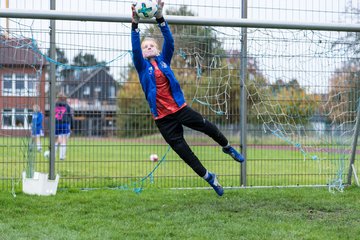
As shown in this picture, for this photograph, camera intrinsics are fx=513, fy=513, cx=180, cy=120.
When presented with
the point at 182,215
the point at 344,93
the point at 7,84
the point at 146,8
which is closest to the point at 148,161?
the point at 7,84

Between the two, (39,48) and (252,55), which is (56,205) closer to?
(39,48)

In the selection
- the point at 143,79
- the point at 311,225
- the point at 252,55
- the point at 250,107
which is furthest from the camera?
the point at 250,107

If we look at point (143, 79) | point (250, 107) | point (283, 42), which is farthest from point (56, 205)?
point (283, 42)

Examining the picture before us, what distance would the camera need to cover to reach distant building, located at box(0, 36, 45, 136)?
7.95 metres

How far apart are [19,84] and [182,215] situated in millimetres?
3664

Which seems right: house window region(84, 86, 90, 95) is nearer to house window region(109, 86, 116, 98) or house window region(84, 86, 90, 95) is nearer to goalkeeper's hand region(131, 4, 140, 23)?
house window region(109, 86, 116, 98)

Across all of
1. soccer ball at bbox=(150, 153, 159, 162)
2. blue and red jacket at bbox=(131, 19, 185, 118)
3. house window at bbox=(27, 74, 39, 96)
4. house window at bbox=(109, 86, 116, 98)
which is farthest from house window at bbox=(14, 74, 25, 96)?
soccer ball at bbox=(150, 153, 159, 162)

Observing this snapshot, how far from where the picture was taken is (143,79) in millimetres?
5969

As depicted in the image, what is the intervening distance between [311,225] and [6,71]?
5127mm

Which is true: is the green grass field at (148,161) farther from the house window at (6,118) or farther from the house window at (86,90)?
the house window at (86,90)

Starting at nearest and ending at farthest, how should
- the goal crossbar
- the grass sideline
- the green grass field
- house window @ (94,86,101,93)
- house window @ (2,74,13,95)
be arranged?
the grass sideline
the goal crossbar
house window @ (2,74,13,95)
the green grass field
house window @ (94,86,101,93)

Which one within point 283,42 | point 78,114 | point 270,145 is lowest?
point 270,145

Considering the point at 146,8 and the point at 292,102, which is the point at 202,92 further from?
the point at 146,8

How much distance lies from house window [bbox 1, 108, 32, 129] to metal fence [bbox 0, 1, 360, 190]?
2 centimetres
